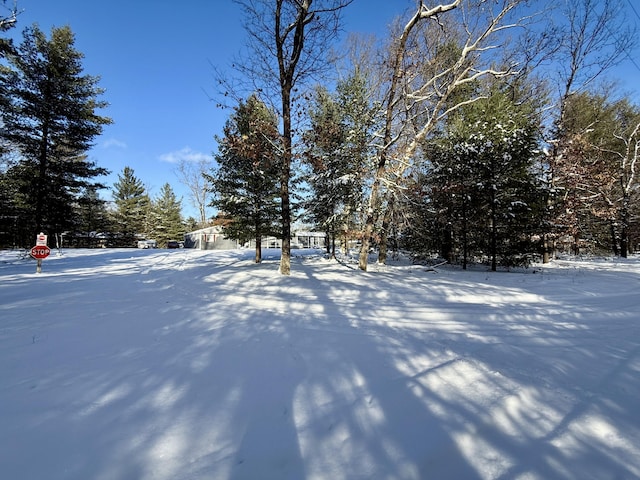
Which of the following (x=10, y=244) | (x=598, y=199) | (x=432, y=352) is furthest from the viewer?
(x=10, y=244)

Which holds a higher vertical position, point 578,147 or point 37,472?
point 578,147

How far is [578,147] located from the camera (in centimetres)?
1404

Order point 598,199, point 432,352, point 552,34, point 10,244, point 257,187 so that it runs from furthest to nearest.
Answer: point 10,244
point 598,199
point 257,187
point 552,34
point 432,352

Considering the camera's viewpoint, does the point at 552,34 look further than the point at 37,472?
Yes

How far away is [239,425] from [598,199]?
855 inches

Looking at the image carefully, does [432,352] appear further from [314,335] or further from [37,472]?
[37,472]

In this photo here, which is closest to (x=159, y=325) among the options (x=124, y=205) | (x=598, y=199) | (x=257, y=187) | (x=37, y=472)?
(x=37, y=472)

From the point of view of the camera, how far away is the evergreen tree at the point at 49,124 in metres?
13.7

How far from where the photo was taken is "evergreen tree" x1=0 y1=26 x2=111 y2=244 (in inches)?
538

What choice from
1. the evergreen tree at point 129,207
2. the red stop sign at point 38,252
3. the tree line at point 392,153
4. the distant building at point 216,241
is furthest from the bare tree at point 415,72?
the evergreen tree at point 129,207

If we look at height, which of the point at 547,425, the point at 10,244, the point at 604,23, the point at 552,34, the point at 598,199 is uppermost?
the point at 604,23

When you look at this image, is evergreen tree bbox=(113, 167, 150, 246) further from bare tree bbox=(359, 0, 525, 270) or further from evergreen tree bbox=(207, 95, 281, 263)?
bare tree bbox=(359, 0, 525, 270)

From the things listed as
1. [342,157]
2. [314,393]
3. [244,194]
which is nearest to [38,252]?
[244,194]

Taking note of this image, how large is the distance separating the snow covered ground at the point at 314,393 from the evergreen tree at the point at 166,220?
3908cm
